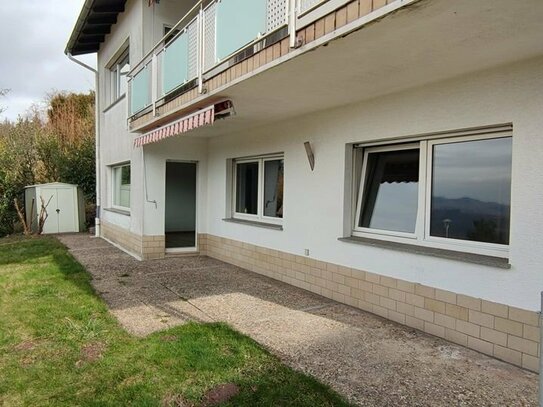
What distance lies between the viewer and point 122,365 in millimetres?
5688

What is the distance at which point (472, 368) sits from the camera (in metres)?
5.66

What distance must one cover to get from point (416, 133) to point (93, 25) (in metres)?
16.6

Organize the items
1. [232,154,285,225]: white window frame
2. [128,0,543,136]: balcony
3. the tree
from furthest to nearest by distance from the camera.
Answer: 1. the tree
2. [232,154,285,225]: white window frame
3. [128,0,543,136]: balcony

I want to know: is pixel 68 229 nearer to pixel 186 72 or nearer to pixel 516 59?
pixel 186 72

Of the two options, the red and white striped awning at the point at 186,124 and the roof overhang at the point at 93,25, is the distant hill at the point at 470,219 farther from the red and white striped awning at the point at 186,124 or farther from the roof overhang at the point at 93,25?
the roof overhang at the point at 93,25

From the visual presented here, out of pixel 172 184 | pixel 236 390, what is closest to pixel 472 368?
pixel 236 390

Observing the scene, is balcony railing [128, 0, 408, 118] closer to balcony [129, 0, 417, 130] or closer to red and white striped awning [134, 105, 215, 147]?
balcony [129, 0, 417, 130]

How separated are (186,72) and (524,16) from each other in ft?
23.8

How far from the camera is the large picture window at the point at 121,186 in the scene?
1772 centimetres

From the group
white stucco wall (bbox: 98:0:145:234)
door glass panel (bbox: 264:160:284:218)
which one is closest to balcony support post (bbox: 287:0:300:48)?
door glass panel (bbox: 264:160:284:218)

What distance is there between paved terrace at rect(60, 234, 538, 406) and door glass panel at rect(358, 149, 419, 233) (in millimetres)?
1896

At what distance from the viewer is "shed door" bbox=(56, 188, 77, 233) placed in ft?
71.6

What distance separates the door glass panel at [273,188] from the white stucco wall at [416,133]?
608 mm

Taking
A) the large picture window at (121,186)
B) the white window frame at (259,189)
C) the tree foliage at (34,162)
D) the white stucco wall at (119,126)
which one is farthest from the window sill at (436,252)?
the tree foliage at (34,162)
